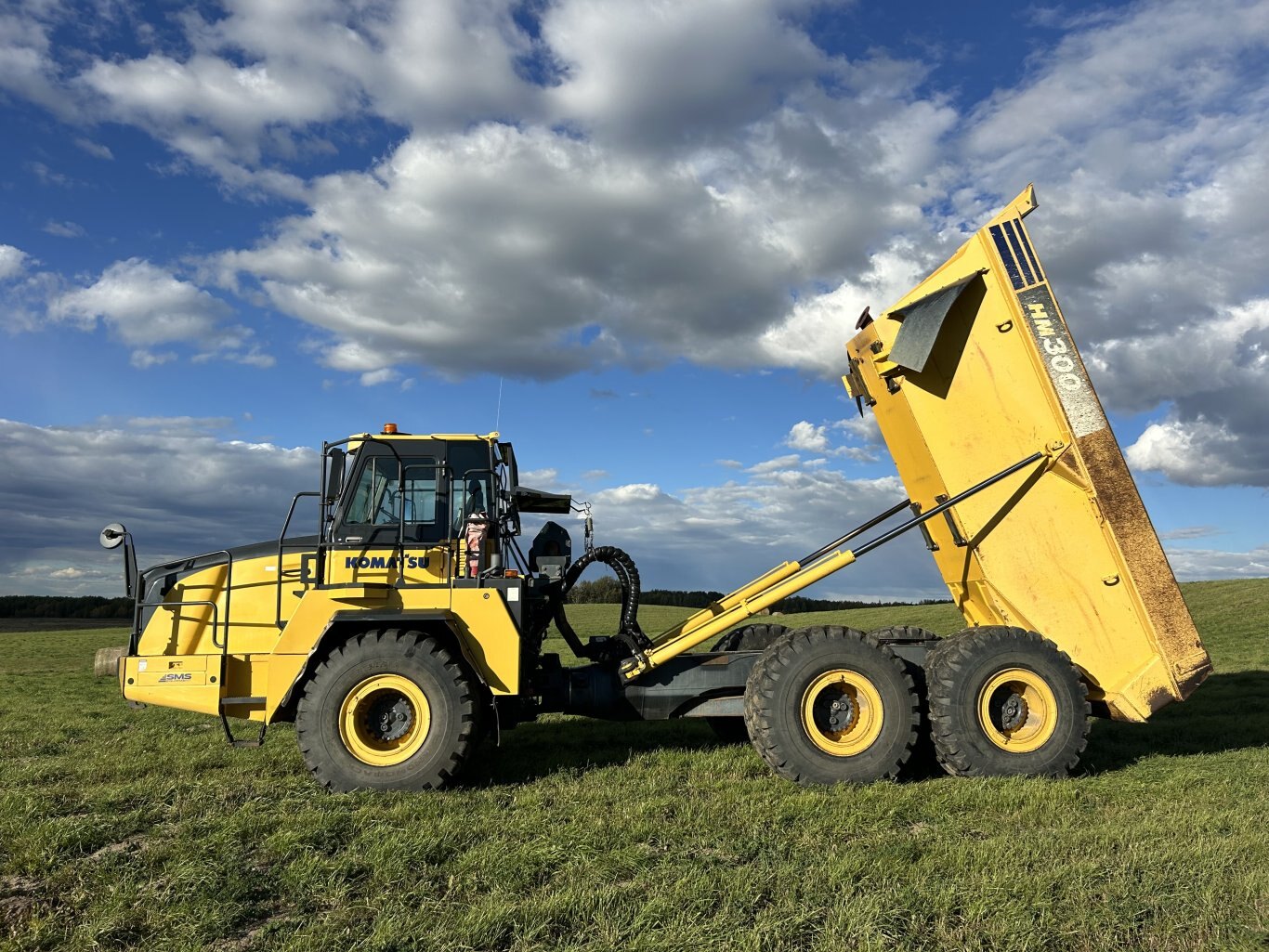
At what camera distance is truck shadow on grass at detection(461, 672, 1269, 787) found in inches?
291

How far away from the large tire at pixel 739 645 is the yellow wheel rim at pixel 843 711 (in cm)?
175

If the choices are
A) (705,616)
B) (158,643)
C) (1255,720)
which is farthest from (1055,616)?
(158,643)

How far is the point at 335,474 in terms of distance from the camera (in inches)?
284

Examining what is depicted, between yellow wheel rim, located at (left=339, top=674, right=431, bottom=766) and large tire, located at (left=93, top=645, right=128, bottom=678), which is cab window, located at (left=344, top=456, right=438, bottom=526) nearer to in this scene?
yellow wheel rim, located at (left=339, top=674, right=431, bottom=766)

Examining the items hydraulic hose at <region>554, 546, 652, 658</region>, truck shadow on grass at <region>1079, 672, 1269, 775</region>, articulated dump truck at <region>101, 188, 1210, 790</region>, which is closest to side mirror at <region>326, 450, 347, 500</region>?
articulated dump truck at <region>101, 188, 1210, 790</region>

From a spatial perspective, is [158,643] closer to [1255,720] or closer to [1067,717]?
[1067,717]

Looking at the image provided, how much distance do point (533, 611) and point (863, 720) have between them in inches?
120

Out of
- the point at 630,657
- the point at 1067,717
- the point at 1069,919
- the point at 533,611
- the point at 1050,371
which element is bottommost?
the point at 1069,919

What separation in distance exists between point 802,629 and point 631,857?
2839mm

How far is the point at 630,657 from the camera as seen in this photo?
300 inches

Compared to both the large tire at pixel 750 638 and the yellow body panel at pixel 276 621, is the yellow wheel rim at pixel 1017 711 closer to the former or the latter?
the large tire at pixel 750 638

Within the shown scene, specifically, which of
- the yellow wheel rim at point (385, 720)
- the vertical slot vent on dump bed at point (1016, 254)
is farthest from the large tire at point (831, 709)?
the vertical slot vent on dump bed at point (1016, 254)

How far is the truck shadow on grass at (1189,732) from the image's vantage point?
8.05 metres

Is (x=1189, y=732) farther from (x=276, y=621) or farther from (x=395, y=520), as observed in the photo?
(x=276, y=621)
